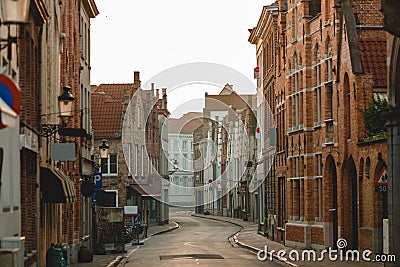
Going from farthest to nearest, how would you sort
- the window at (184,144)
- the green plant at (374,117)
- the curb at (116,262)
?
the window at (184,144) < the curb at (116,262) < the green plant at (374,117)

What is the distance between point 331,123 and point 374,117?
5438 mm

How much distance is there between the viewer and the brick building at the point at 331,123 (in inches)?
1405

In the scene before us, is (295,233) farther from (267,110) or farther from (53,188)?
(53,188)

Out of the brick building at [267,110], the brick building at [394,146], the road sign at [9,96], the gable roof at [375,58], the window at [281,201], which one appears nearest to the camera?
the road sign at [9,96]

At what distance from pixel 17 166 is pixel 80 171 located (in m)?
20.0

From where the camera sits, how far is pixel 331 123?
1580 inches

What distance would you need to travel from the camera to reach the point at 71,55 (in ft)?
126

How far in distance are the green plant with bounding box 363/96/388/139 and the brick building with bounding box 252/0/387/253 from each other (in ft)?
1.56

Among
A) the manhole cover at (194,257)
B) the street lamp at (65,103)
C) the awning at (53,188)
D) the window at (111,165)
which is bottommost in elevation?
the manhole cover at (194,257)

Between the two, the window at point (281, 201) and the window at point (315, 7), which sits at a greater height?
the window at point (315, 7)

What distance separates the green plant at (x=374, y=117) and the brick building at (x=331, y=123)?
0.47 meters

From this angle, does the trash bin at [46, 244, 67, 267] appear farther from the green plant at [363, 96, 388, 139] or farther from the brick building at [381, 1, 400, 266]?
the green plant at [363, 96, 388, 139]

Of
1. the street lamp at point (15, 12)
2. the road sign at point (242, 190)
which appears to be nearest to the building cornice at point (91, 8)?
the street lamp at point (15, 12)

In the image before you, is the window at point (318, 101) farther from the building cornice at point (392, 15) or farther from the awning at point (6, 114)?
the awning at point (6, 114)
